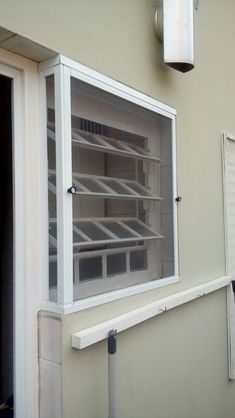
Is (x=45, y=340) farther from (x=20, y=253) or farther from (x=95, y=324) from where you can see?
(x=20, y=253)

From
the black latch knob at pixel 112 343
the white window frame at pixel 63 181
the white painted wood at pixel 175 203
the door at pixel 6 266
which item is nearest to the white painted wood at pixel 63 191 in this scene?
the white window frame at pixel 63 181

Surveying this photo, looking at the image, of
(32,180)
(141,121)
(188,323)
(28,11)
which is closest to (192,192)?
(141,121)

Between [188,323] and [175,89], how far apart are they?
1380 millimetres

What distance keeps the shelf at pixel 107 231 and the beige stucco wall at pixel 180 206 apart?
27 cm

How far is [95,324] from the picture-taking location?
56.8 inches

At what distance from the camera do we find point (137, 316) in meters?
1.62

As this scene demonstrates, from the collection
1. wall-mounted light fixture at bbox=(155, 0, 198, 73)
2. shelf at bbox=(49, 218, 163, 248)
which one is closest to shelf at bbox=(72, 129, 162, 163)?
shelf at bbox=(49, 218, 163, 248)

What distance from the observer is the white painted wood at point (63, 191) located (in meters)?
1.31

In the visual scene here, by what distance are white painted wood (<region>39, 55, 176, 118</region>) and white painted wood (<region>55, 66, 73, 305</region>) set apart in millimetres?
40

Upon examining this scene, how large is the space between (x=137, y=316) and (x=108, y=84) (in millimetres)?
1038

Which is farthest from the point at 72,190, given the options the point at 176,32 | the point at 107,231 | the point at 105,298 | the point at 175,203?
the point at 176,32

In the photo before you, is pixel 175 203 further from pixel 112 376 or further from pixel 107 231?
pixel 112 376

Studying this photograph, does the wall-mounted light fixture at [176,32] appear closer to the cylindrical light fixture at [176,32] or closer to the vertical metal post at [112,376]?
the cylindrical light fixture at [176,32]

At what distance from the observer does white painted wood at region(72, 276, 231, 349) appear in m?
1.34
